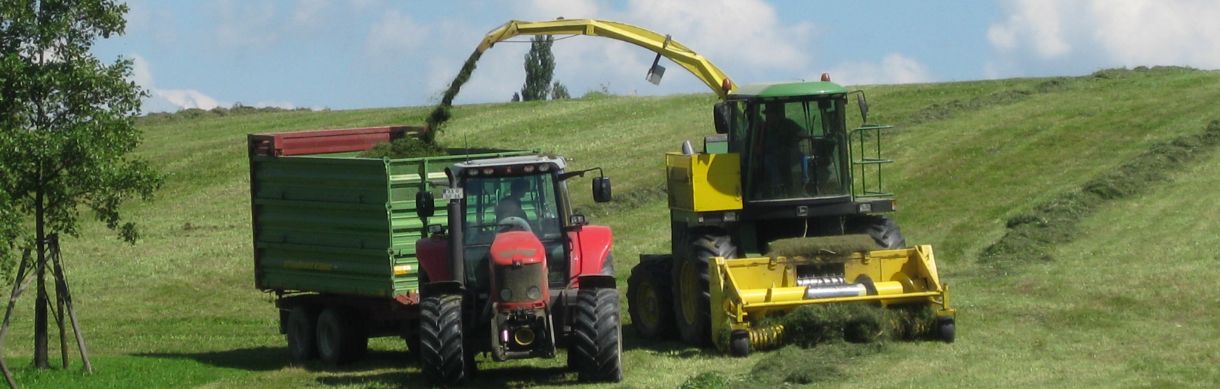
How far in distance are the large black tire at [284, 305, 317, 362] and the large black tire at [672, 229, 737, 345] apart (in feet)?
13.6

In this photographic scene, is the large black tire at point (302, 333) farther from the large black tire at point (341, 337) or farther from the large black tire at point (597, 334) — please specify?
the large black tire at point (597, 334)

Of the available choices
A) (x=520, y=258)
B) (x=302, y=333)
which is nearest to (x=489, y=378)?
(x=520, y=258)

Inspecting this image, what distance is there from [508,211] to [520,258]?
112 centimetres

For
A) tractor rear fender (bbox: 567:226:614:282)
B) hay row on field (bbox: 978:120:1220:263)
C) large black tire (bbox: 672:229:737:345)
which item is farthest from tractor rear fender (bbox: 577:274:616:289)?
hay row on field (bbox: 978:120:1220:263)

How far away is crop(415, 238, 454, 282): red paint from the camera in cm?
1572

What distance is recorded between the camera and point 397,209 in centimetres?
1739

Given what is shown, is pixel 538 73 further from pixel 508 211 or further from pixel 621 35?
pixel 508 211

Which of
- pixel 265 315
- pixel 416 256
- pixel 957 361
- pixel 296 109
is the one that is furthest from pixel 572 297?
pixel 296 109

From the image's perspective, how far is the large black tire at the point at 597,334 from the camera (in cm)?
1443

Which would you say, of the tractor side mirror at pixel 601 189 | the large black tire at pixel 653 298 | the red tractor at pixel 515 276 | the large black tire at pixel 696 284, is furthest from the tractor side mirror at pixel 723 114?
the tractor side mirror at pixel 601 189

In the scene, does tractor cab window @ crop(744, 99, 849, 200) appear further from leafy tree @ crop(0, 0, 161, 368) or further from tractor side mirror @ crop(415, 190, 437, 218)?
leafy tree @ crop(0, 0, 161, 368)

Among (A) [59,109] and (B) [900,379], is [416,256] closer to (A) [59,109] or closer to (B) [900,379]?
(A) [59,109]

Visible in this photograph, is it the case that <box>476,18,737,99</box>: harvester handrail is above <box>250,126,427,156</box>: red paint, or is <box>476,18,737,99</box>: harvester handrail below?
above

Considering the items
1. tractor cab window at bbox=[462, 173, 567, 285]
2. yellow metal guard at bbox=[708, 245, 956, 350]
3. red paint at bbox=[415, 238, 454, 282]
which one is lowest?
yellow metal guard at bbox=[708, 245, 956, 350]
